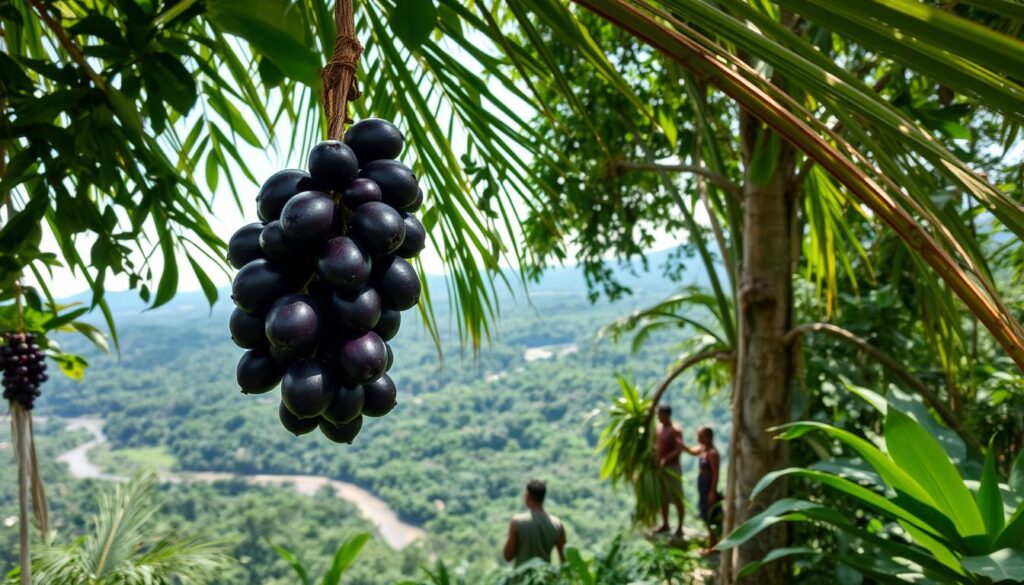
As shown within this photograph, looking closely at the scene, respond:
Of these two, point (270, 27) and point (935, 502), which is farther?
point (935, 502)

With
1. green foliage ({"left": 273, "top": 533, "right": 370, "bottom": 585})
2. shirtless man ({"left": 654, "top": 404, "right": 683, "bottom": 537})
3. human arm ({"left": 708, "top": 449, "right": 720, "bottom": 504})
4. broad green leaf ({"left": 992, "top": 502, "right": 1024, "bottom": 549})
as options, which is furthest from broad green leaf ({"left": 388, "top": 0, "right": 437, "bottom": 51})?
human arm ({"left": 708, "top": 449, "right": 720, "bottom": 504})

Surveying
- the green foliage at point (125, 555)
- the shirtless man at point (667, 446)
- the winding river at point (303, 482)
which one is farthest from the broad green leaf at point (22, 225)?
the winding river at point (303, 482)

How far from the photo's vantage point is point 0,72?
3.45 feet

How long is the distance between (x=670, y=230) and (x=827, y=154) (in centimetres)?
456

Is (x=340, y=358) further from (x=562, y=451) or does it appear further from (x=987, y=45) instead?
(x=562, y=451)

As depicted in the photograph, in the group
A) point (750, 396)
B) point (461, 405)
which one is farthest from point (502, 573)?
point (461, 405)

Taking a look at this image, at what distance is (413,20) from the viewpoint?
516 mm

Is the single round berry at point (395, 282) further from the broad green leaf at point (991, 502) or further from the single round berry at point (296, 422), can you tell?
the broad green leaf at point (991, 502)

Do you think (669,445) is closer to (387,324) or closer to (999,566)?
(999,566)

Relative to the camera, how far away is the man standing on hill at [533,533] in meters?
4.18

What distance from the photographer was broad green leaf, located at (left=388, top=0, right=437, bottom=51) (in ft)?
1.67

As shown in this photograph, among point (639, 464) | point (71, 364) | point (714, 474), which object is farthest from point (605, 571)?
point (71, 364)

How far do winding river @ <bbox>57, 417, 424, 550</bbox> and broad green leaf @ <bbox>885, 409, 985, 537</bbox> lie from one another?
3255 centimetres

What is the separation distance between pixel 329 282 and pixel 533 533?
397cm
